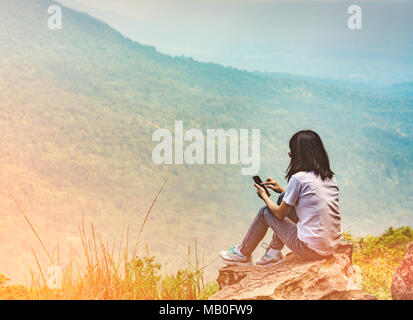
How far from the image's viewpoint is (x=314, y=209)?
9.17ft

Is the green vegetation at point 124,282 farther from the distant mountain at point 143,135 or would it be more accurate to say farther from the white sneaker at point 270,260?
the distant mountain at point 143,135

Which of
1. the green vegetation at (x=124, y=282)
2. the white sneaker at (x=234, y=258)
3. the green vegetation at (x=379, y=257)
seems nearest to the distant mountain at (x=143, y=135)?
the green vegetation at (x=379, y=257)

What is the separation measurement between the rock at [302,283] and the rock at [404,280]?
1.08 feet

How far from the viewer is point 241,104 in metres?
8.05

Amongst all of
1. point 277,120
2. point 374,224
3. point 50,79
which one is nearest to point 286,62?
point 277,120

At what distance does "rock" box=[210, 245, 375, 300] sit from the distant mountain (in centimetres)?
311

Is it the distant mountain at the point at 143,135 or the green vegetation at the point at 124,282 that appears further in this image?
the distant mountain at the point at 143,135

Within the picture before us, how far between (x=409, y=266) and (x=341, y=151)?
4.44m

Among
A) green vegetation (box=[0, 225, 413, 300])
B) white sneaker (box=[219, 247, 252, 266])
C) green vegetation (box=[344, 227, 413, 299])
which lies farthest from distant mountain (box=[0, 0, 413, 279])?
white sneaker (box=[219, 247, 252, 266])

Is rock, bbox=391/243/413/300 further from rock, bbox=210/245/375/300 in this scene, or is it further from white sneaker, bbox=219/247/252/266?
white sneaker, bbox=219/247/252/266

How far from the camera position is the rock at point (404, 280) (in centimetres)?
296

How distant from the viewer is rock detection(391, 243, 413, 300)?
116 inches

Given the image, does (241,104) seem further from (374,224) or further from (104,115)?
(374,224)

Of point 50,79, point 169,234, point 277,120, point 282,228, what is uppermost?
point 50,79
